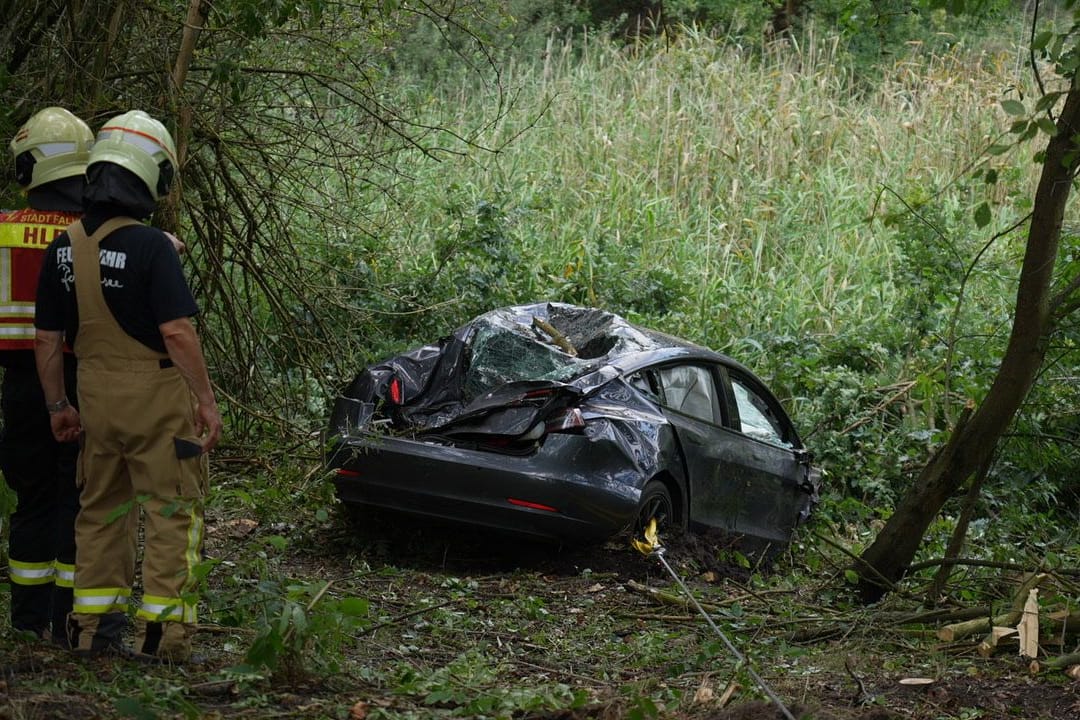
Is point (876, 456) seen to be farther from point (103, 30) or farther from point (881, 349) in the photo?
point (103, 30)

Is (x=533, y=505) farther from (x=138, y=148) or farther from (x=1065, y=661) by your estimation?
(x=138, y=148)

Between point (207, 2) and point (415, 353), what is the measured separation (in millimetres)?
2508

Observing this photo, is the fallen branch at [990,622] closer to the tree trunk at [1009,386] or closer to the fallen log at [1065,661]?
the fallen log at [1065,661]

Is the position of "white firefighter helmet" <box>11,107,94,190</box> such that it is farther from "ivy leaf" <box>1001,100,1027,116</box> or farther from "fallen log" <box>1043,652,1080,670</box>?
"fallen log" <box>1043,652,1080,670</box>

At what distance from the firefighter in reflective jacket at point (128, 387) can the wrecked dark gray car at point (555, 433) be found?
2.05 m

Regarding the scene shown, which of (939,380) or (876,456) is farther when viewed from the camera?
(876,456)

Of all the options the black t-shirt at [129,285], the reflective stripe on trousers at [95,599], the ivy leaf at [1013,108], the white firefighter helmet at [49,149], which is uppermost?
the ivy leaf at [1013,108]

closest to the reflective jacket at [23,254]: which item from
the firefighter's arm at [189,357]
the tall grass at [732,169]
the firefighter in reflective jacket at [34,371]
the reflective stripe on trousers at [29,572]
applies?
the firefighter in reflective jacket at [34,371]

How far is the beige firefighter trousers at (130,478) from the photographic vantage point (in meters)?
4.38

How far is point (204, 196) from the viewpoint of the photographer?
7.81 meters

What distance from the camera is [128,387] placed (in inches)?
172

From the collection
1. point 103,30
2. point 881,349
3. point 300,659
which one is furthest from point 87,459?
point 881,349

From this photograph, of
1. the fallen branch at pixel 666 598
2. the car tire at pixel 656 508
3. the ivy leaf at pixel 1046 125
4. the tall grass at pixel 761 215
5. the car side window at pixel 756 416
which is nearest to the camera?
the ivy leaf at pixel 1046 125

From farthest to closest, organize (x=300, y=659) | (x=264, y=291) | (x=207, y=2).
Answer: (x=264, y=291)
(x=207, y=2)
(x=300, y=659)
